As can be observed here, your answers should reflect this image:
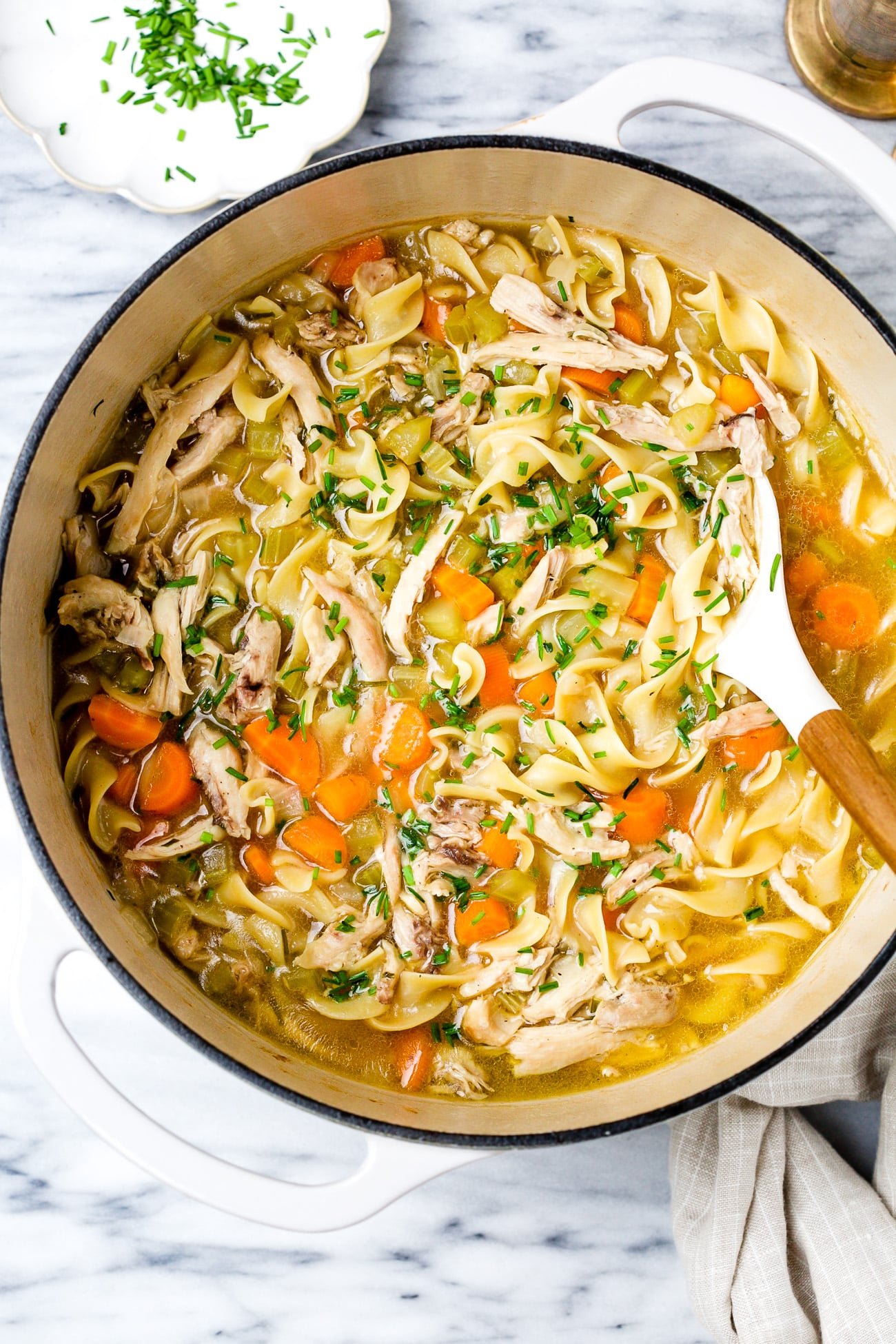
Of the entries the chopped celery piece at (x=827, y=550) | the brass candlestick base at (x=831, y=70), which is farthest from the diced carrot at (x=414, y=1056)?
the brass candlestick base at (x=831, y=70)

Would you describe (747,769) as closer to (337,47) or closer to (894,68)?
(894,68)

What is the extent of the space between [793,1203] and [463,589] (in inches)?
102

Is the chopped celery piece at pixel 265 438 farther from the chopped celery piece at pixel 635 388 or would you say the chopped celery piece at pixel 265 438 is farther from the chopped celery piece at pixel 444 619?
the chopped celery piece at pixel 635 388

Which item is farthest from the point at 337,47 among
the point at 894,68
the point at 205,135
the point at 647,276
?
the point at 894,68

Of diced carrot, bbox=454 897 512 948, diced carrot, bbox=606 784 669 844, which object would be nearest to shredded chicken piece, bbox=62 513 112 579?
diced carrot, bbox=454 897 512 948

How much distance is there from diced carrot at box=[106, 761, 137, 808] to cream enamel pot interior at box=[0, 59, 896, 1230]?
0.17 metres

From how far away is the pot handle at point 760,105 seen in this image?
10.7ft

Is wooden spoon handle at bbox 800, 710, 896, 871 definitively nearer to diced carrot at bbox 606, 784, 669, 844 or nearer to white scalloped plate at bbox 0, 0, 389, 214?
diced carrot at bbox 606, 784, 669, 844

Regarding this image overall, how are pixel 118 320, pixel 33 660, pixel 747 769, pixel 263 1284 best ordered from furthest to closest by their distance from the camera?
pixel 263 1284, pixel 747 769, pixel 33 660, pixel 118 320

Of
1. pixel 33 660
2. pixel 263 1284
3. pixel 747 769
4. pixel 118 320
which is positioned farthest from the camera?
pixel 263 1284

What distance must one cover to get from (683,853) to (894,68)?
296 centimetres

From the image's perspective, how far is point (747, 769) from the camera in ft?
12.6

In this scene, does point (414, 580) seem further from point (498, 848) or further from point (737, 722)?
point (737, 722)

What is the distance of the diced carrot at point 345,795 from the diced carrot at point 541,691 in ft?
2.12
